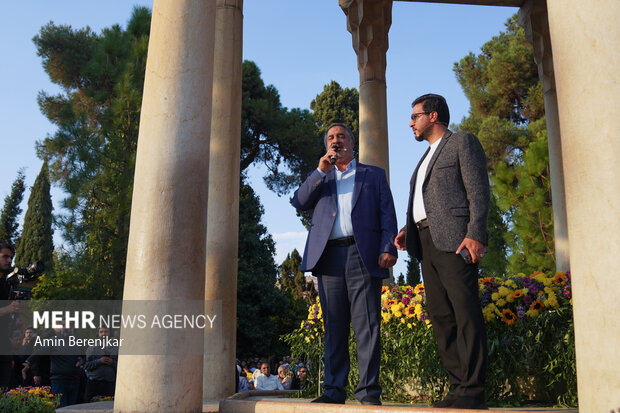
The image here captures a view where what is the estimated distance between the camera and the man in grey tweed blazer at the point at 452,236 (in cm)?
457

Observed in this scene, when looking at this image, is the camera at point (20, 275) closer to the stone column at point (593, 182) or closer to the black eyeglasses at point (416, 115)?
the black eyeglasses at point (416, 115)

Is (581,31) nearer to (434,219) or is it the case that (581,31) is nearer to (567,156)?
(567,156)

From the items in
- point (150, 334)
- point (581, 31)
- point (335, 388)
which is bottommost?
point (335, 388)

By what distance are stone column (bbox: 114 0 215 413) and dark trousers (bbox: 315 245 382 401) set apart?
120 cm

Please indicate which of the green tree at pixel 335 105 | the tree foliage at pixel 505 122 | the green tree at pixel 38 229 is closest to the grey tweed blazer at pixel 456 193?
the tree foliage at pixel 505 122

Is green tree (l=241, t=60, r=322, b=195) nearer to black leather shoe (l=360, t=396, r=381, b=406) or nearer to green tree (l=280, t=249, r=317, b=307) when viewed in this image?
green tree (l=280, t=249, r=317, b=307)

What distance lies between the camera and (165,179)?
5449 mm

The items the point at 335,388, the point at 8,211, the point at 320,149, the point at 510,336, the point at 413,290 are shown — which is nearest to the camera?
the point at 335,388

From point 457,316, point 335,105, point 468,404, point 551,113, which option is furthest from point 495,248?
point 468,404

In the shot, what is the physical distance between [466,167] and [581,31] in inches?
52.4

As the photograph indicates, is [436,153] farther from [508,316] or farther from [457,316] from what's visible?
[508,316]

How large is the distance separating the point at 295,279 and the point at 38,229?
19722 millimetres

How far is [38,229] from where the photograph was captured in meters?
43.7

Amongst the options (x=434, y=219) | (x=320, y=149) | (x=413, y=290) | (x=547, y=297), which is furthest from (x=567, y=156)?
(x=320, y=149)
